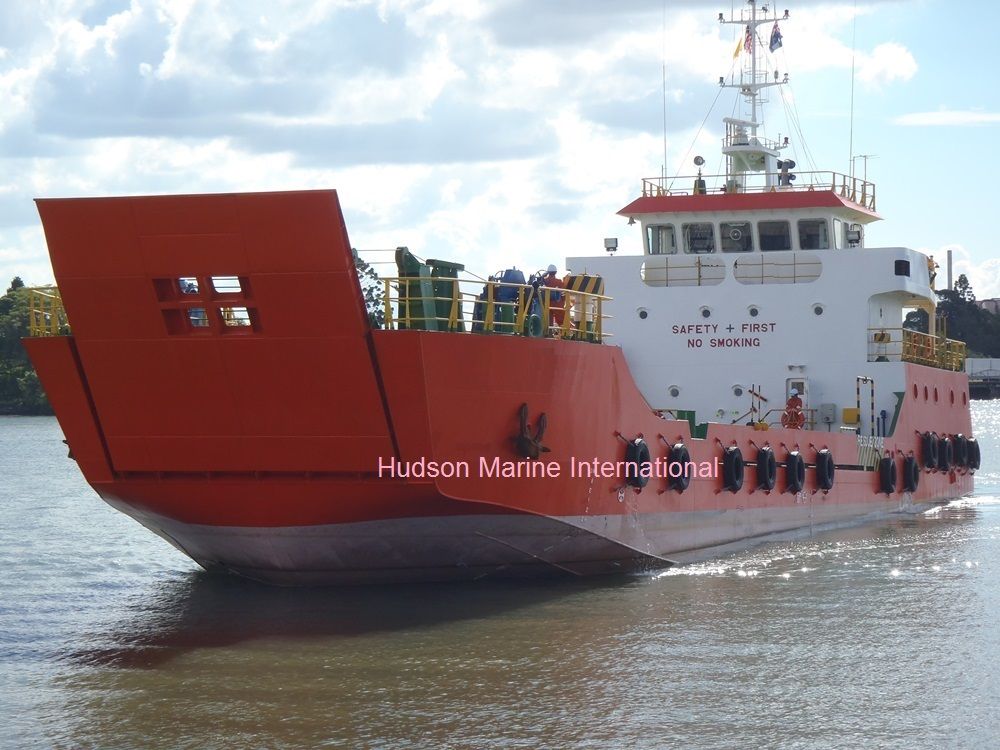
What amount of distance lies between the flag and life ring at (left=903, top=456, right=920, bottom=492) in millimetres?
7116

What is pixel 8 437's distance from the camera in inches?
2404

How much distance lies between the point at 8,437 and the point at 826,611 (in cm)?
5353

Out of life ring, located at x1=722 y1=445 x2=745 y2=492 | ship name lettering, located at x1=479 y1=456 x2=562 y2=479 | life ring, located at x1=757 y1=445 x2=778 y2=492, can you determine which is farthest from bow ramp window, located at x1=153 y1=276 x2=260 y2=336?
life ring, located at x1=757 y1=445 x2=778 y2=492

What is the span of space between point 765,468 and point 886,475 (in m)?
4.85

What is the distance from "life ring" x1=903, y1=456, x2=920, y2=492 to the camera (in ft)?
75.8

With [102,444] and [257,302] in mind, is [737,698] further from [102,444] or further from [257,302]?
[102,444]

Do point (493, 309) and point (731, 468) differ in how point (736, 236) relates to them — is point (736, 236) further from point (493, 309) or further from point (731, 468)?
point (493, 309)

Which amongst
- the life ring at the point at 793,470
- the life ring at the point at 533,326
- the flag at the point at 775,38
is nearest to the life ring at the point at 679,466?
the life ring at the point at 533,326

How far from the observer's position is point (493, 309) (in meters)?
13.2

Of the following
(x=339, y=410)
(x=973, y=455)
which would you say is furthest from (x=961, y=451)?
(x=339, y=410)

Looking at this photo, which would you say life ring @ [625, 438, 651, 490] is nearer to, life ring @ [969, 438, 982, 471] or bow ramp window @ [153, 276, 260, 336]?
bow ramp window @ [153, 276, 260, 336]

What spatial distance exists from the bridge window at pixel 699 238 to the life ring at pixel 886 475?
175 inches

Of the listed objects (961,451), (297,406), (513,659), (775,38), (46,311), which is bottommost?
(513,659)

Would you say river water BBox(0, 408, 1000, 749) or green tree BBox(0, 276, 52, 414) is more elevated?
green tree BBox(0, 276, 52, 414)
